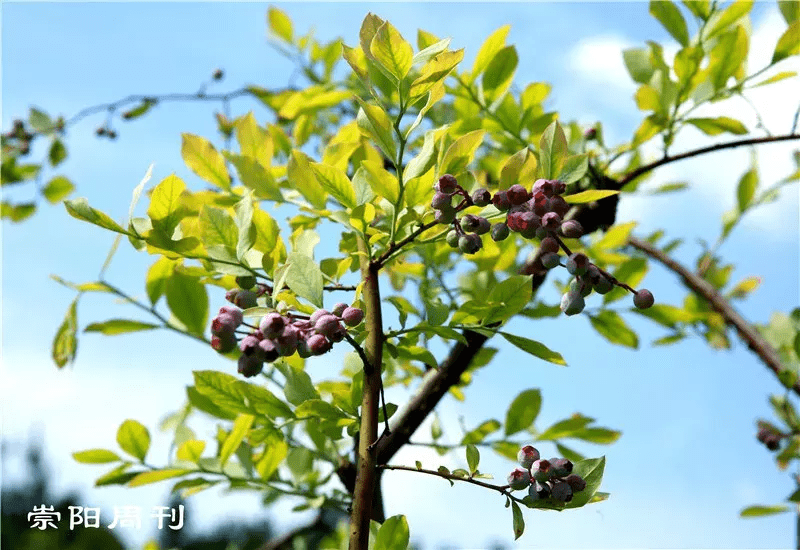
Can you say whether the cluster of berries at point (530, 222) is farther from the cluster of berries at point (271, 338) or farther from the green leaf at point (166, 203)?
the green leaf at point (166, 203)

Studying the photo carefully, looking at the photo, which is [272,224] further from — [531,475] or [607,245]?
[607,245]

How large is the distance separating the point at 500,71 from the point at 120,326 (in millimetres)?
553

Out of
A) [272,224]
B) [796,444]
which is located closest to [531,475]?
[272,224]

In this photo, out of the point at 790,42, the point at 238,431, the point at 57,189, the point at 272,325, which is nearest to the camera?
the point at 272,325

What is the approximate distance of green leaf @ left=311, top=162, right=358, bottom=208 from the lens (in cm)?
61

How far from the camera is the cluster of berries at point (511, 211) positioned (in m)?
0.56

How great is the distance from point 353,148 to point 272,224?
156 mm

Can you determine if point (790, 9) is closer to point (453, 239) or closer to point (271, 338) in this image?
point (453, 239)

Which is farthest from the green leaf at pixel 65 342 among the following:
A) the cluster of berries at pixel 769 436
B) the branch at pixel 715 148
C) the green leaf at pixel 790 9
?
the cluster of berries at pixel 769 436

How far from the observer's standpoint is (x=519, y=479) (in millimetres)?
575

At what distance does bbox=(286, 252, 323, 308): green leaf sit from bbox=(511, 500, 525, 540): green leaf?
22 centimetres

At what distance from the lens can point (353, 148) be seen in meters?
0.79

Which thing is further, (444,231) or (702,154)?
(702,154)

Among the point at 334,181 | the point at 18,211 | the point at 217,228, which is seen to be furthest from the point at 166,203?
the point at 18,211
